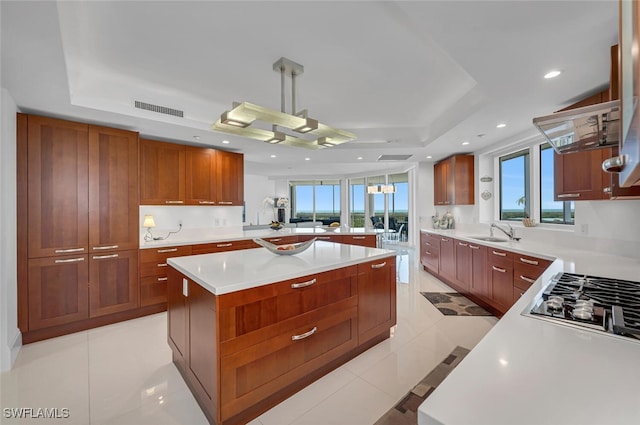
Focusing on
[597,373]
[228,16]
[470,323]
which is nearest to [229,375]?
[597,373]

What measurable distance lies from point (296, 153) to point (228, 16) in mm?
3351

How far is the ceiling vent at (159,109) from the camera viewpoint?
2.90 meters

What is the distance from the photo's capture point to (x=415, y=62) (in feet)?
7.89

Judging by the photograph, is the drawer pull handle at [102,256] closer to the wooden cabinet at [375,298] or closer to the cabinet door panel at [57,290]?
the cabinet door panel at [57,290]

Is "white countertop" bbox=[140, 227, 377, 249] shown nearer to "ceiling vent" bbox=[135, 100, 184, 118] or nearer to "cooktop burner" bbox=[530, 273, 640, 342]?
"ceiling vent" bbox=[135, 100, 184, 118]

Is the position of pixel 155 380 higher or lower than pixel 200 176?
lower

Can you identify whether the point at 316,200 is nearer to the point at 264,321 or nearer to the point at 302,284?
the point at 302,284

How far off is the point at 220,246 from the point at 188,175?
1180mm

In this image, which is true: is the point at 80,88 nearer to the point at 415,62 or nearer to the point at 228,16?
the point at 228,16

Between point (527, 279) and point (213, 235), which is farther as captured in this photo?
point (213, 235)

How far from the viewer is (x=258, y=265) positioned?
81.9 inches

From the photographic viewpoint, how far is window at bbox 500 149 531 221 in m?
3.99

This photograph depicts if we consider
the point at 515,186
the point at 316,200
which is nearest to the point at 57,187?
the point at 515,186

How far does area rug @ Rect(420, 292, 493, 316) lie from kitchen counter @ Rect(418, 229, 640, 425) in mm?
2745
